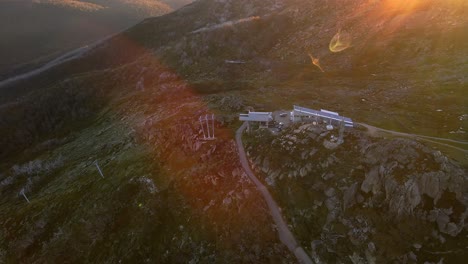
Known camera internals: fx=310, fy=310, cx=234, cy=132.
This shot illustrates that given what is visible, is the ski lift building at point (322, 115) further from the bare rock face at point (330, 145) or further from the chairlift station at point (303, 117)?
the bare rock face at point (330, 145)

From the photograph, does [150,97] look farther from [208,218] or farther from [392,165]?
[392,165]

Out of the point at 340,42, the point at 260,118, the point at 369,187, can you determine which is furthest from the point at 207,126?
the point at 340,42

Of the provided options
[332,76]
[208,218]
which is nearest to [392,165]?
[208,218]

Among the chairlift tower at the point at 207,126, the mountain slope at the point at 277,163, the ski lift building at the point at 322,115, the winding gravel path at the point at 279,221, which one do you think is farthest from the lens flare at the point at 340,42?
the winding gravel path at the point at 279,221

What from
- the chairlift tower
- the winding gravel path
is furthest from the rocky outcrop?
the chairlift tower

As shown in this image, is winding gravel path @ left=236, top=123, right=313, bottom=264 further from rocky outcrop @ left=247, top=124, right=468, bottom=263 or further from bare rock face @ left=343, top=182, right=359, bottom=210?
bare rock face @ left=343, top=182, right=359, bottom=210

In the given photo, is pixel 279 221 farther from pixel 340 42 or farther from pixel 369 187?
pixel 340 42

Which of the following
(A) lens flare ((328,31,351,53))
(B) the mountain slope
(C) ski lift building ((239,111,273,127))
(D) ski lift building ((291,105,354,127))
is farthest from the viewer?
(A) lens flare ((328,31,351,53))
